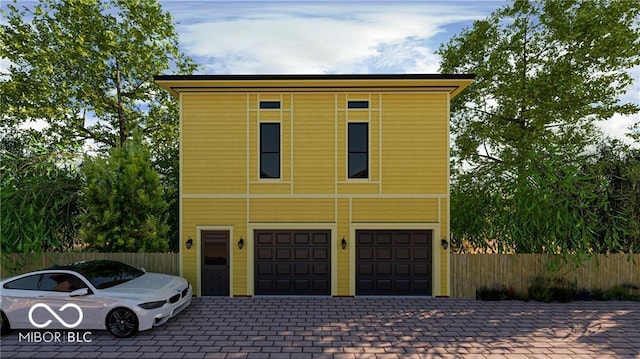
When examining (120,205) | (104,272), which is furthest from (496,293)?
(120,205)

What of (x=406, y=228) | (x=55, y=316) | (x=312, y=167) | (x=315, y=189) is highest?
(x=312, y=167)

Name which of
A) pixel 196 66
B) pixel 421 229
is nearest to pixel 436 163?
pixel 421 229

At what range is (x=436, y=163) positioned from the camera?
1034 centimetres

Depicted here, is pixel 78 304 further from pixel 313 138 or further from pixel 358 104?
pixel 358 104

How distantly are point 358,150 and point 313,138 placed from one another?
1.57 metres

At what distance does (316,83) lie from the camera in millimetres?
10234

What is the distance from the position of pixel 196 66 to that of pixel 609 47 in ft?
69.7

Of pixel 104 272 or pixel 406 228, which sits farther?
pixel 406 228

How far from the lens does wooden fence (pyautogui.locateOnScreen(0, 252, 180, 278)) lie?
1002 cm

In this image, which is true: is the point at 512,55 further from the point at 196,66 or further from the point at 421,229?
the point at 196,66

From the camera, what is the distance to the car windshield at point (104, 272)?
7.63 meters

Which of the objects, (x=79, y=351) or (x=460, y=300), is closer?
(x=79, y=351)

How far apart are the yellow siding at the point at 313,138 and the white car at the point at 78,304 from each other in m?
5.34

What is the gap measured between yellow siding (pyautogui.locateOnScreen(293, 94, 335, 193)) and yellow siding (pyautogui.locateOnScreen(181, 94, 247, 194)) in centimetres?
178
